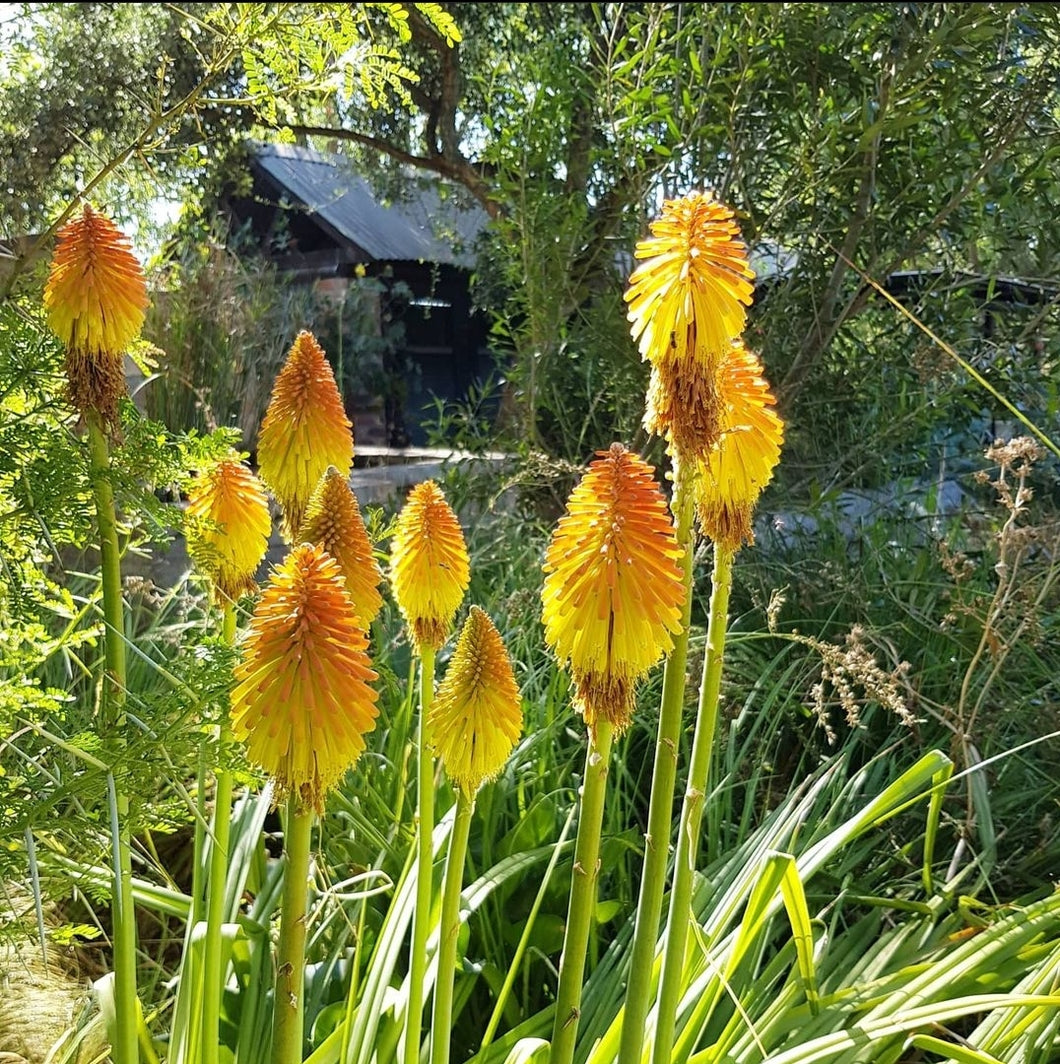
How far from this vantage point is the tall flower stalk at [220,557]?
1.59 metres

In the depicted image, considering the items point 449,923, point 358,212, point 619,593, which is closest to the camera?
point 619,593

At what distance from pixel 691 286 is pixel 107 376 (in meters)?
0.81

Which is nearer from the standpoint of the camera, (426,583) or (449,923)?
(449,923)

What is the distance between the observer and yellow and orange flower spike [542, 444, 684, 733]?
1162mm

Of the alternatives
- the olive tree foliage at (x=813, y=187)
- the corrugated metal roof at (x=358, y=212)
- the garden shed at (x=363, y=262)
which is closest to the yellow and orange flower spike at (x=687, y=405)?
the olive tree foliage at (x=813, y=187)

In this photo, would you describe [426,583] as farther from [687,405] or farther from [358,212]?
[358,212]

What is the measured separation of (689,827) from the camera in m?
1.46

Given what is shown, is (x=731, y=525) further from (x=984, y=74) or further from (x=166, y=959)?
(x=984, y=74)

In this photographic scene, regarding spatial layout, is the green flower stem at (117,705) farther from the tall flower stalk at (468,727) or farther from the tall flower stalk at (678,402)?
the tall flower stalk at (678,402)

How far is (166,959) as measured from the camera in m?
3.10

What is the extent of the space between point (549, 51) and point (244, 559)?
3.72 m

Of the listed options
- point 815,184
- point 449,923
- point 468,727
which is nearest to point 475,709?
point 468,727

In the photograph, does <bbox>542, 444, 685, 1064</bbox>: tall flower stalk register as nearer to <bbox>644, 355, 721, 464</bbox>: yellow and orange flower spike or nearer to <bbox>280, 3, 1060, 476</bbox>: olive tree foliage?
<bbox>644, 355, 721, 464</bbox>: yellow and orange flower spike

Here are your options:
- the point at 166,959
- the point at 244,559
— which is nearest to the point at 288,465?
the point at 244,559
